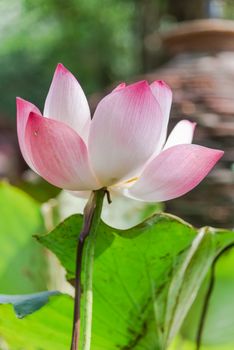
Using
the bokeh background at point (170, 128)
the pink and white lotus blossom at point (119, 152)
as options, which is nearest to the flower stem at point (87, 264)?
the pink and white lotus blossom at point (119, 152)

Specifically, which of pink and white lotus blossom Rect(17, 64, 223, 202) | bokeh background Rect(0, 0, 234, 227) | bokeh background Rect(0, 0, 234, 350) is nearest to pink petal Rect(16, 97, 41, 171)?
pink and white lotus blossom Rect(17, 64, 223, 202)

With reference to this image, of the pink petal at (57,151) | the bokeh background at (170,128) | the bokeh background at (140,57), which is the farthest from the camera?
the bokeh background at (140,57)

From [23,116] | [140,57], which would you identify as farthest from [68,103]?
[140,57]

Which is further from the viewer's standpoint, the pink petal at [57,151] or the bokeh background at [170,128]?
the bokeh background at [170,128]

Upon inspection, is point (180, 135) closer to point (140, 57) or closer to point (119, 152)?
point (119, 152)

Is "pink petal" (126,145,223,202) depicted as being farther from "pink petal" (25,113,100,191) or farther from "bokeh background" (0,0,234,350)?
"bokeh background" (0,0,234,350)

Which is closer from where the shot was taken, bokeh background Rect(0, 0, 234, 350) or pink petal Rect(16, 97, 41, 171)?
pink petal Rect(16, 97, 41, 171)

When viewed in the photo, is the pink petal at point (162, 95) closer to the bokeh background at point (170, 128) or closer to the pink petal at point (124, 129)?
the pink petal at point (124, 129)
